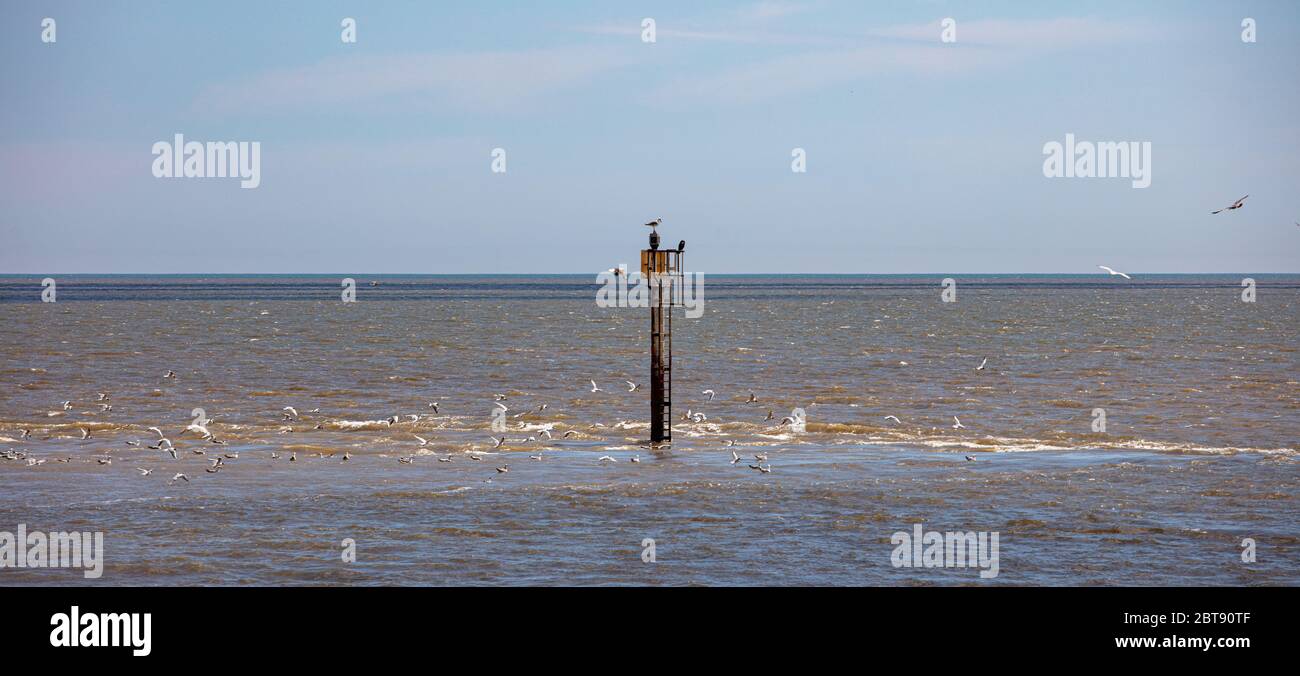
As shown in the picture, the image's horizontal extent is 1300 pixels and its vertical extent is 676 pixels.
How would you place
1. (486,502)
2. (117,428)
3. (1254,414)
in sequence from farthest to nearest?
(1254,414), (117,428), (486,502)

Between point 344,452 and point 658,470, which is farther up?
point 344,452

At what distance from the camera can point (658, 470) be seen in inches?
1126

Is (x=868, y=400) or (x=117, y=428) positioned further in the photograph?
(x=868, y=400)

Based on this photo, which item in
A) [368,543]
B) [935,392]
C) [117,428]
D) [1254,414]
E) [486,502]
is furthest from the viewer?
[935,392]

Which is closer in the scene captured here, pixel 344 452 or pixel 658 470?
pixel 658 470

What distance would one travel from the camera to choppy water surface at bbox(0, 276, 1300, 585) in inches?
782

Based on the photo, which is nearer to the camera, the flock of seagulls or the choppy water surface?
the choppy water surface

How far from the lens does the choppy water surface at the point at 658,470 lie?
19875 mm

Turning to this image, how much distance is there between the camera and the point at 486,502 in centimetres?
2462

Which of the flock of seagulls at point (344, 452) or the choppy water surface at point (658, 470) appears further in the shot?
the flock of seagulls at point (344, 452)

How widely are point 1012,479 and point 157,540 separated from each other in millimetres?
17369
